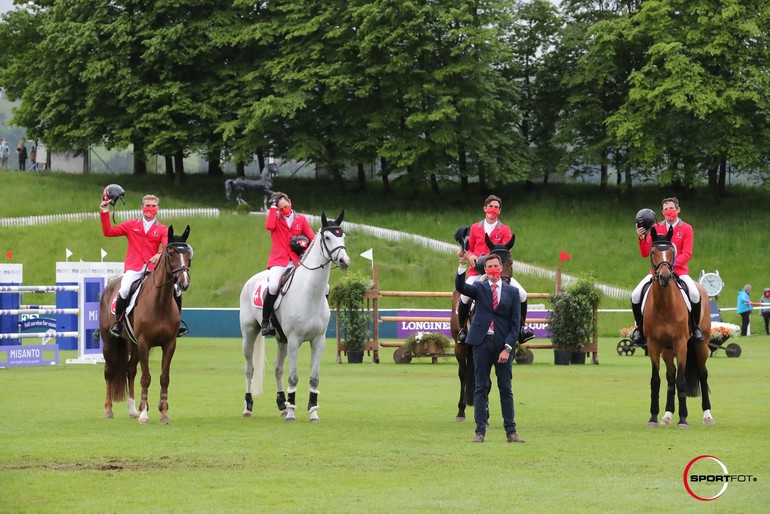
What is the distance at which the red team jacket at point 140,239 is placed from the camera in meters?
15.9

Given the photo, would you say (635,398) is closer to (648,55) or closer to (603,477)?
(603,477)

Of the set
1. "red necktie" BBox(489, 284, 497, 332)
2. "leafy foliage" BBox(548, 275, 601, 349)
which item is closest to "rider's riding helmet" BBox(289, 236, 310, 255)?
"red necktie" BBox(489, 284, 497, 332)

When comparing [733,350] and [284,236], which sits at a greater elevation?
[284,236]

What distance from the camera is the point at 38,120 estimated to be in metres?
67.7

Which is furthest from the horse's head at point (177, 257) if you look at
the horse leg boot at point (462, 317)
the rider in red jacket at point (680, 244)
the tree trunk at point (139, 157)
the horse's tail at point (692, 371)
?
the tree trunk at point (139, 157)

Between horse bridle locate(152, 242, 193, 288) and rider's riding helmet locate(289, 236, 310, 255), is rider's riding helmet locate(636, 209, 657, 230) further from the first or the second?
horse bridle locate(152, 242, 193, 288)

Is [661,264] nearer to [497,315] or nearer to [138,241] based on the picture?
[497,315]

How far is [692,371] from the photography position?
52.0 feet

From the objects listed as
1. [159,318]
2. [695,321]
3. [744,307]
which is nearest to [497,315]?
[695,321]

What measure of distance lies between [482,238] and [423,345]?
1417cm

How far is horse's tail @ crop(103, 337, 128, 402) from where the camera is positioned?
1625 cm

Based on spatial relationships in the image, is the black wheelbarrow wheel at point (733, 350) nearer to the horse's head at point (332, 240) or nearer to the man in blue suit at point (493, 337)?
the horse's head at point (332, 240)

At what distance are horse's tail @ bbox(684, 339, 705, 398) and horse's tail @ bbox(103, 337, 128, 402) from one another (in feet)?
22.8

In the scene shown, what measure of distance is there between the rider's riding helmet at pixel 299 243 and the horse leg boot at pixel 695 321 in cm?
474
